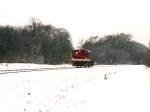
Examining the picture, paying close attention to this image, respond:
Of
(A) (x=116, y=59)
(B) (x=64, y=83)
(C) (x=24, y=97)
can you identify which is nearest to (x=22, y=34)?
(A) (x=116, y=59)

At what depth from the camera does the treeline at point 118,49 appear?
138262mm

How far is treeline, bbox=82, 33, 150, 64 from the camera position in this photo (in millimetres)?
138262

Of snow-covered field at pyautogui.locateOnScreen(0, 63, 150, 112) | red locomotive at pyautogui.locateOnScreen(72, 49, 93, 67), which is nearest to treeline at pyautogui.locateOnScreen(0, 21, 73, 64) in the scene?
red locomotive at pyautogui.locateOnScreen(72, 49, 93, 67)

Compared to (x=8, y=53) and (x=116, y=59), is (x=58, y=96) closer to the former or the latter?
(x=8, y=53)

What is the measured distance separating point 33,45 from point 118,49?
66.0m

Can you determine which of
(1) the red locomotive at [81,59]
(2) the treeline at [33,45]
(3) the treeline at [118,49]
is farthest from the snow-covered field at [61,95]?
(3) the treeline at [118,49]

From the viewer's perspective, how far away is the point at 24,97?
1505 cm

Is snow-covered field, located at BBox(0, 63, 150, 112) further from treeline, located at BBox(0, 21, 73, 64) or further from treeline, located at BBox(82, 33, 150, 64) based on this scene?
treeline, located at BBox(82, 33, 150, 64)

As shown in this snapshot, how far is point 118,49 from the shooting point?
488ft

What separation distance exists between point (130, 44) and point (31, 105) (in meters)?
141

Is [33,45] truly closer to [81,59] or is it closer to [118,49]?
[81,59]

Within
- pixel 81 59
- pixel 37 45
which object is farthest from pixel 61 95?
pixel 37 45

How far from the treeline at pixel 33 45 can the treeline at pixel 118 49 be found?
1300 inches

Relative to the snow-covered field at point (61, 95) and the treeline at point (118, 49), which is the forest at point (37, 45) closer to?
the treeline at point (118, 49)
